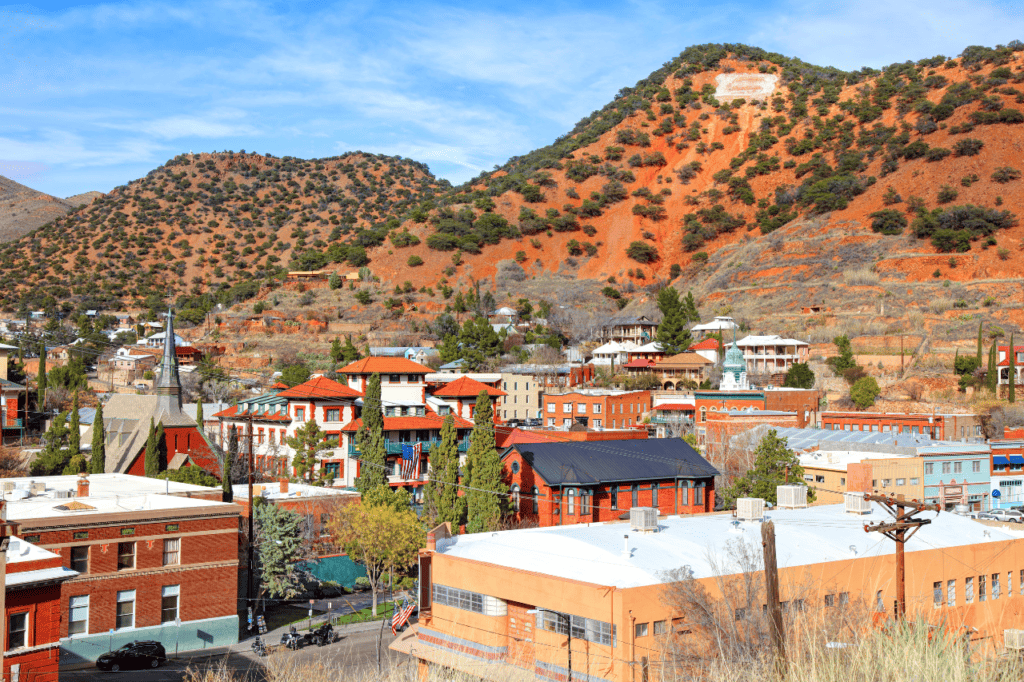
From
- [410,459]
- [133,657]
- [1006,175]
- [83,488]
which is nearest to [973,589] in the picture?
[133,657]

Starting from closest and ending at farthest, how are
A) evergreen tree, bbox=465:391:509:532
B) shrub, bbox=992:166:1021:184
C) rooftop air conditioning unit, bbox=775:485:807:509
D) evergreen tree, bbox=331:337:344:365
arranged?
rooftop air conditioning unit, bbox=775:485:807:509, evergreen tree, bbox=465:391:509:532, evergreen tree, bbox=331:337:344:365, shrub, bbox=992:166:1021:184

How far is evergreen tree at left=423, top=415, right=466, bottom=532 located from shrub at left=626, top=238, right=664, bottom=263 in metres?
95.7

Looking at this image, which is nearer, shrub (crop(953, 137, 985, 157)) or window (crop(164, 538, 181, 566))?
window (crop(164, 538, 181, 566))

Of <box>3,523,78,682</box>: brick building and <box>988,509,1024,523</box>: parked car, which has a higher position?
<box>3,523,78,682</box>: brick building

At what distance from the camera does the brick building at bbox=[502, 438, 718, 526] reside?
1822 inches

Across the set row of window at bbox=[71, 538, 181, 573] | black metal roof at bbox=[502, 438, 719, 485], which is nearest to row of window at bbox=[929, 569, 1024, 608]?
black metal roof at bbox=[502, 438, 719, 485]

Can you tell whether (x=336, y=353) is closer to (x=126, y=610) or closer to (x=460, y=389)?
(x=460, y=389)

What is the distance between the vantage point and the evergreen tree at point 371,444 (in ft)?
153

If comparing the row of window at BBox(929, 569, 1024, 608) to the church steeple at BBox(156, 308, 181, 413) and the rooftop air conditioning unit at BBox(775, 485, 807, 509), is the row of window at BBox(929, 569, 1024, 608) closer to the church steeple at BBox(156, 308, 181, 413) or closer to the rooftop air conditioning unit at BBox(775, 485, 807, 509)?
the rooftop air conditioning unit at BBox(775, 485, 807, 509)

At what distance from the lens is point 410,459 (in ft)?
185

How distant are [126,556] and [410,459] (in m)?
27.1

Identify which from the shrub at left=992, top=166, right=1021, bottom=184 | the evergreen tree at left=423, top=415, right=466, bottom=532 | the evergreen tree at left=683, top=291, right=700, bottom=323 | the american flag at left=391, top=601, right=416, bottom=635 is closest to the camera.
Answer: the american flag at left=391, top=601, right=416, bottom=635

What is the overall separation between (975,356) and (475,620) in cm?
6899

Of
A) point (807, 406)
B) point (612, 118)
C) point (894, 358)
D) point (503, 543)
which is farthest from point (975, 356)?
point (612, 118)
